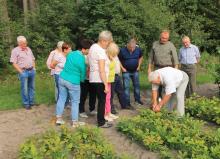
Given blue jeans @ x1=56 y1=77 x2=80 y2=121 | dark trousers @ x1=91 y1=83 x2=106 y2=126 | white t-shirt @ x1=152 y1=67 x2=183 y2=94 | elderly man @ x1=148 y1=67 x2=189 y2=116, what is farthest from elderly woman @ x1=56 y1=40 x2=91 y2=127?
white t-shirt @ x1=152 y1=67 x2=183 y2=94

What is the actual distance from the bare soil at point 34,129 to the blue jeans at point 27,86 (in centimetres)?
22

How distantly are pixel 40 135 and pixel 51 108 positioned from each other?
294 cm

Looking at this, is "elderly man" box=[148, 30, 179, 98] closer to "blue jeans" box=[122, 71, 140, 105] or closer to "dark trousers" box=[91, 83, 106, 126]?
"blue jeans" box=[122, 71, 140, 105]

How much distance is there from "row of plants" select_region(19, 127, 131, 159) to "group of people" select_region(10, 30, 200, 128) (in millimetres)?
920

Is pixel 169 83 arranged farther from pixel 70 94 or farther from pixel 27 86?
pixel 27 86

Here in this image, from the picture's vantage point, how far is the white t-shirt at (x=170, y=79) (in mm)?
8925

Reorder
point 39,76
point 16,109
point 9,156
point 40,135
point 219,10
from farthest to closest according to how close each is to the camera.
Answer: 1. point 219,10
2. point 39,76
3. point 16,109
4. point 40,135
5. point 9,156

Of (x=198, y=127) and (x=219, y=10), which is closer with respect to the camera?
(x=198, y=127)

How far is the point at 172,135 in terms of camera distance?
8.31 metres

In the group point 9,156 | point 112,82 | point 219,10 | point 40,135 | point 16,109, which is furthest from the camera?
point 219,10

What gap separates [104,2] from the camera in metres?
18.4

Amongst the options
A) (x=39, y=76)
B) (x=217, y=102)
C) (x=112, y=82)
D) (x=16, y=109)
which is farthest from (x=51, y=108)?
(x=39, y=76)

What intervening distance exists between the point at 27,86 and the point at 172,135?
4.07 metres

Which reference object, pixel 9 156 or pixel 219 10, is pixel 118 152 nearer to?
pixel 9 156
